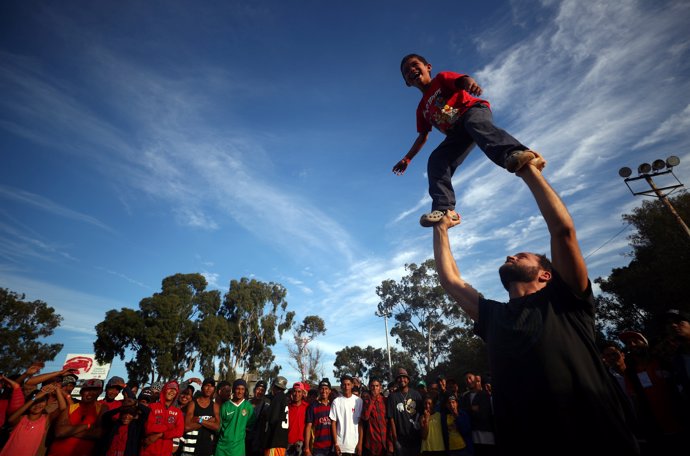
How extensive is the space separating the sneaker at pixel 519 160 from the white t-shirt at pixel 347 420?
7122 millimetres

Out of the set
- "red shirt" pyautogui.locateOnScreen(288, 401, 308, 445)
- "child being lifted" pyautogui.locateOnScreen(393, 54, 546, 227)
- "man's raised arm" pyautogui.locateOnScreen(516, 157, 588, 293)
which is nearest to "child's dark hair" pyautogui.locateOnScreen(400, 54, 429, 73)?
"child being lifted" pyautogui.locateOnScreen(393, 54, 546, 227)

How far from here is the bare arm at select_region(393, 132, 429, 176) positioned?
11.0 feet

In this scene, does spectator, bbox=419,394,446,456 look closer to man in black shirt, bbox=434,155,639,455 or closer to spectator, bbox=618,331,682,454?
spectator, bbox=618,331,682,454

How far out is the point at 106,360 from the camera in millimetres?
28859

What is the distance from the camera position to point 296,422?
26.3 ft

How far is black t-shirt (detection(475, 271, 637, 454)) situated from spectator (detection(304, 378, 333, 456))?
22.4ft

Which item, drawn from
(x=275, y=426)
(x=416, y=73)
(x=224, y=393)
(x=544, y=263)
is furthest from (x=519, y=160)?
(x=224, y=393)

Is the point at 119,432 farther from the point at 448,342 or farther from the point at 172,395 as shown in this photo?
the point at 448,342

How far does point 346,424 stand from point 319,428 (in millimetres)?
717

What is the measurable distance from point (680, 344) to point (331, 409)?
6318 millimetres

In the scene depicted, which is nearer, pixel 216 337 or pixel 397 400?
pixel 397 400

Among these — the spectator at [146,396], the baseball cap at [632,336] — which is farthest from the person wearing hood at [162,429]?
the baseball cap at [632,336]

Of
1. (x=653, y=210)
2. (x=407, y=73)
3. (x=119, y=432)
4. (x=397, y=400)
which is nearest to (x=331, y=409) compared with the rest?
(x=397, y=400)

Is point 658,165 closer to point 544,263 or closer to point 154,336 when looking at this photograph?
point 544,263
